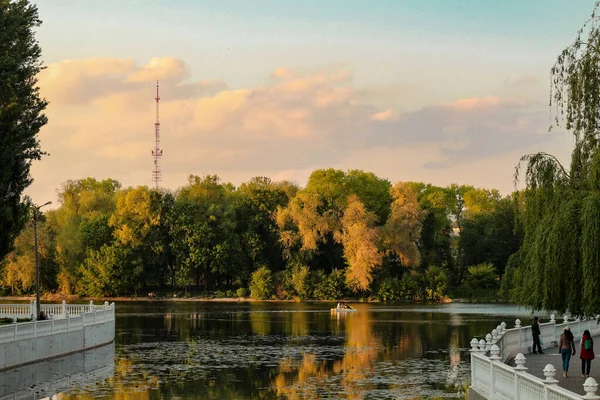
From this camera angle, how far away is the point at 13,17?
3653 centimetres

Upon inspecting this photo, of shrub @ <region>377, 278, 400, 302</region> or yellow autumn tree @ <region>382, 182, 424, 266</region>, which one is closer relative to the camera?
yellow autumn tree @ <region>382, 182, 424, 266</region>

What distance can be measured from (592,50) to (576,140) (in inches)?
95.3

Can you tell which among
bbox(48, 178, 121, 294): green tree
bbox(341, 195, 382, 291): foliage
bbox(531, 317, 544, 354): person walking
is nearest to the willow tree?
bbox(531, 317, 544, 354): person walking

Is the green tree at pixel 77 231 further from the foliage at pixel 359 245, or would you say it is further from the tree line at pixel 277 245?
the foliage at pixel 359 245

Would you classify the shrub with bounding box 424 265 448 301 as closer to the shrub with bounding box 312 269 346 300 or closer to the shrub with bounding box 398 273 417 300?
the shrub with bounding box 398 273 417 300

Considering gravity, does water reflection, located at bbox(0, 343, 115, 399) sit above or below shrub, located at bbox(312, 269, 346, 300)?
below

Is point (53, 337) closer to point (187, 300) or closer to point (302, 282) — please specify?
point (302, 282)

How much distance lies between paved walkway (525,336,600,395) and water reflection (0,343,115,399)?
1503cm

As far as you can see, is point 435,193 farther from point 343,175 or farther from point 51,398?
point 51,398

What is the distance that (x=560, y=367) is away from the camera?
96.3 feet

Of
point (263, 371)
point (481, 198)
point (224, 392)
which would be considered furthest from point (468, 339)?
point (481, 198)

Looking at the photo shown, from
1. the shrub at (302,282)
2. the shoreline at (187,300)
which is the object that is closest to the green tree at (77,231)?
the shoreline at (187,300)

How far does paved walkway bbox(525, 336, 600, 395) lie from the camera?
2469cm

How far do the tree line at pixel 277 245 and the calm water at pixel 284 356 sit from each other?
1921 cm
